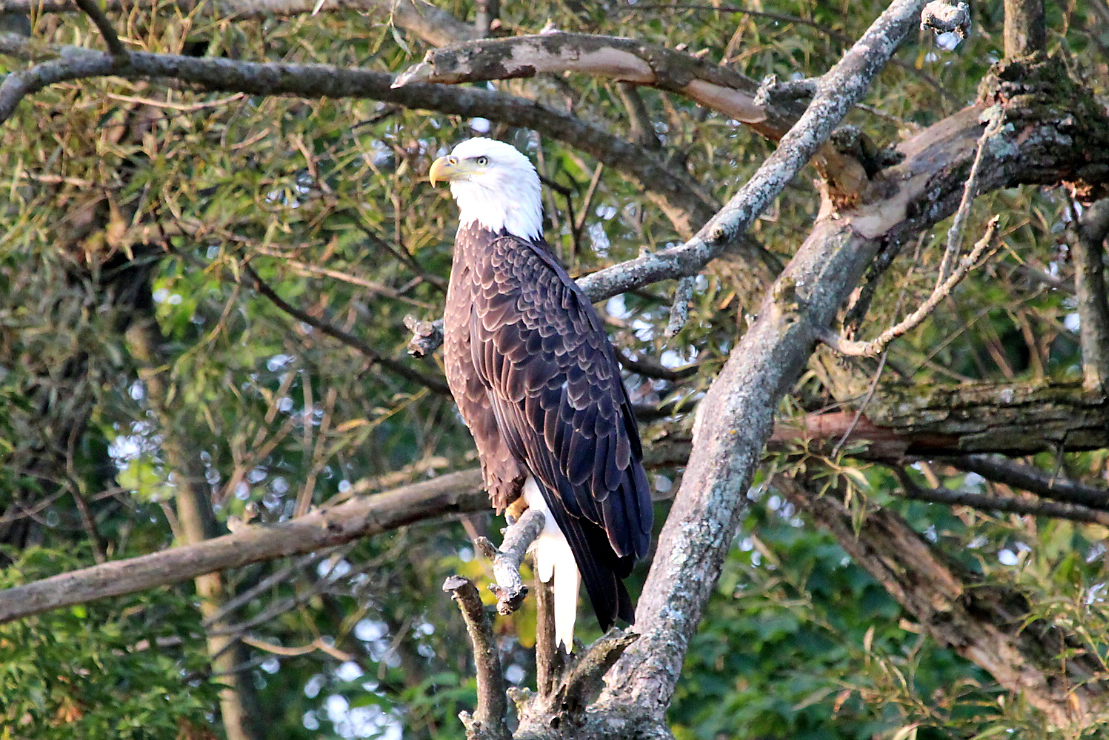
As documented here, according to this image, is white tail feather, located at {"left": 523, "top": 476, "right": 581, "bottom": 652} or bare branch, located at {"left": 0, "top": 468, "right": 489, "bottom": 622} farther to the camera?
bare branch, located at {"left": 0, "top": 468, "right": 489, "bottom": 622}

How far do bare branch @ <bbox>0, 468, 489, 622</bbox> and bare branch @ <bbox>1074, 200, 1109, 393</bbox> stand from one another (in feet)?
7.03

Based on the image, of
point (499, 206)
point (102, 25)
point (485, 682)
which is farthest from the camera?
point (499, 206)

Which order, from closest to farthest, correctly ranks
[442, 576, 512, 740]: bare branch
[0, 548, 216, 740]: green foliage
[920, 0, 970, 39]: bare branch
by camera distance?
[442, 576, 512, 740]: bare branch, [920, 0, 970, 39]: bare branch, [0, 548, 216, 740]: green foliage

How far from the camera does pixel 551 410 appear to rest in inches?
139

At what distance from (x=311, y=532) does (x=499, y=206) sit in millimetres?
1510

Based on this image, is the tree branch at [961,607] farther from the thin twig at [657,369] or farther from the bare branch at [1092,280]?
the bare branch at [1092,280]

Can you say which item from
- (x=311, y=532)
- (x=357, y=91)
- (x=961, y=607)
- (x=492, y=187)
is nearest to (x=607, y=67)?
Result: (x=492, y=187)

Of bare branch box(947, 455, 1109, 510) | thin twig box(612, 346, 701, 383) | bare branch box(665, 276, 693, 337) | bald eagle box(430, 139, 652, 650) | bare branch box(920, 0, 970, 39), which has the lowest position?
bare branch box(947, 455, 1109, 510)

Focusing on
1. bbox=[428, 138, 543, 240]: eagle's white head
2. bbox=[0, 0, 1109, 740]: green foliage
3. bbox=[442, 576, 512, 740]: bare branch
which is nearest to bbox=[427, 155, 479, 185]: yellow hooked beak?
bbox=[428, 138, 543, 240]: eagle's white head

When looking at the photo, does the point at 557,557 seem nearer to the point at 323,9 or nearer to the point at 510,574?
the point at 510,574

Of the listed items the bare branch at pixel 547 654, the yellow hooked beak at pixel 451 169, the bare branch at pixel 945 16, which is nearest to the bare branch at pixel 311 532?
the yellow hooked beak at pixel 451 169

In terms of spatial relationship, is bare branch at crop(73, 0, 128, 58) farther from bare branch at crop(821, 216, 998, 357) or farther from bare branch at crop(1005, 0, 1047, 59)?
bare branch at crop(1005, 0, 1047, 59)

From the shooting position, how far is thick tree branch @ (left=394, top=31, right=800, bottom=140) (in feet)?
10.7

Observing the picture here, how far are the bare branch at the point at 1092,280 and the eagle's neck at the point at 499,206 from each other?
184cm
